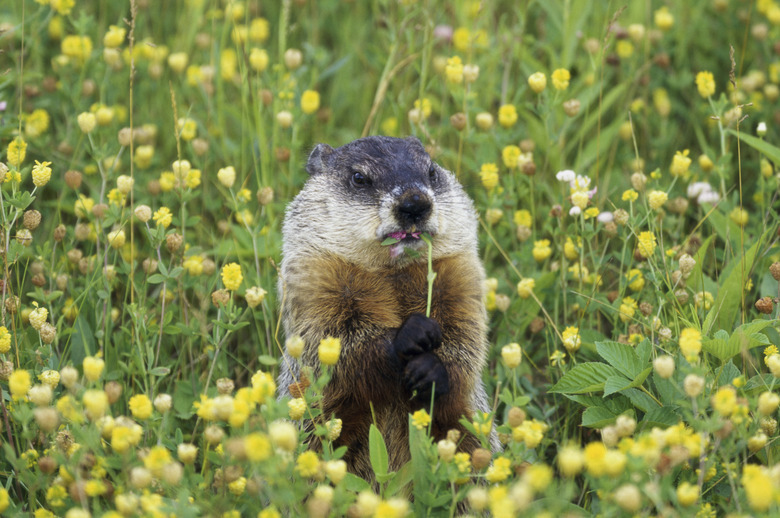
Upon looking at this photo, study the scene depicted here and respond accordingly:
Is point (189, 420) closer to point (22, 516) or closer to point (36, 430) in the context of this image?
point (36, 430)

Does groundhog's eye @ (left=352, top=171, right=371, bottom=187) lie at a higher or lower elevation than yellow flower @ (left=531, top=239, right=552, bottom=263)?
higher

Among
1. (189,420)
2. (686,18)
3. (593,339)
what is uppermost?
(686,18)

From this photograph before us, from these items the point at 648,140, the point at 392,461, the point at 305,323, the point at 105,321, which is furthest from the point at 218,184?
the point at 648,140

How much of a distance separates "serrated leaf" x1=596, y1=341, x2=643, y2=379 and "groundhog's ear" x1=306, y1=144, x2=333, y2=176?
1920 millimetres

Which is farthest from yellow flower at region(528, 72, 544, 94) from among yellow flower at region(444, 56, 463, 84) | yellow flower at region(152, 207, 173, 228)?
yellow flower at region(152, 207, 173, 228)

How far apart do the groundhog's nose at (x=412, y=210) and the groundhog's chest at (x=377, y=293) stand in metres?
0.27

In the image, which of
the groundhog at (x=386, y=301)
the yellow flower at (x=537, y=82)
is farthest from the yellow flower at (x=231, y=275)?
the yellow flower at (x=537, y=82)

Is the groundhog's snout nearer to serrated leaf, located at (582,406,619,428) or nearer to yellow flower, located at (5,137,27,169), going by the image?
serrated leaf, located at (582,406,619,428)

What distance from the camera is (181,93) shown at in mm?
6883

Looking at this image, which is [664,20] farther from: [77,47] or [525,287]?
[77,47]

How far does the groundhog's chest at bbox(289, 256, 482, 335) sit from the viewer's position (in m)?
4.20

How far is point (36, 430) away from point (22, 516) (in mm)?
461

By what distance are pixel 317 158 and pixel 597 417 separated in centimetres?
218

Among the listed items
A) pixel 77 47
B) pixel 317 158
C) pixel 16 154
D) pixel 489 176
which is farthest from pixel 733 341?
pixel 77 47
